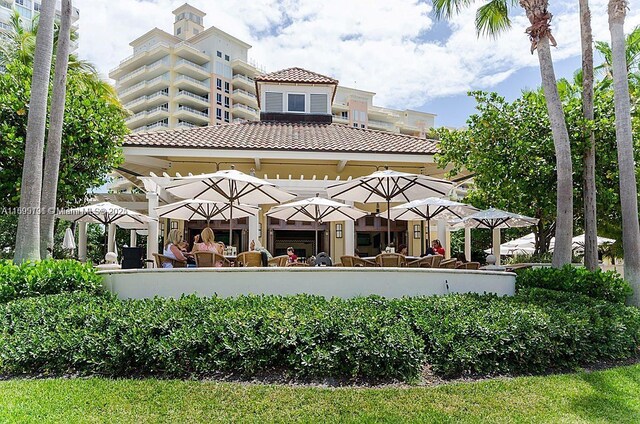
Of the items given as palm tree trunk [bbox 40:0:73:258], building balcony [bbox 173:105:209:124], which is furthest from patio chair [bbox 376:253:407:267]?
building balcony [bbox 173:105:209:124]

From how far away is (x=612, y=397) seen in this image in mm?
6023

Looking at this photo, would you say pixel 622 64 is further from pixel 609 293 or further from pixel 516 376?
pixel 516 376

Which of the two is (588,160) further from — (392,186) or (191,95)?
(191,95)

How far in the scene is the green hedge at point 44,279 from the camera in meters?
8.05

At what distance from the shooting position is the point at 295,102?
67.4ft

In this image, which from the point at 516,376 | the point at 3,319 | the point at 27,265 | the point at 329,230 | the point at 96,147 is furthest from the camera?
the point at 329,230

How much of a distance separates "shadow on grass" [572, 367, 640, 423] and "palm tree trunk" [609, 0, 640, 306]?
3.84 m

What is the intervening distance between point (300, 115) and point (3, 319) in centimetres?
1519

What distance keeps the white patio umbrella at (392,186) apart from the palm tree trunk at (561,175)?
2479 mm

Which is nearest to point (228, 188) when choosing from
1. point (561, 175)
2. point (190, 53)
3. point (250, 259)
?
point (250, 259)

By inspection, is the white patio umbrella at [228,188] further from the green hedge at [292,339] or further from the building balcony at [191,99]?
the building balcony at [191,99]

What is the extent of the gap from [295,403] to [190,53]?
6796 centimetres

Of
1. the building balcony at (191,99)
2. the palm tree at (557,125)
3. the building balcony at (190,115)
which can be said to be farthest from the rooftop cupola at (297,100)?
the building balcony at (191,99)

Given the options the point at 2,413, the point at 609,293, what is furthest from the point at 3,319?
the point at 609,293
